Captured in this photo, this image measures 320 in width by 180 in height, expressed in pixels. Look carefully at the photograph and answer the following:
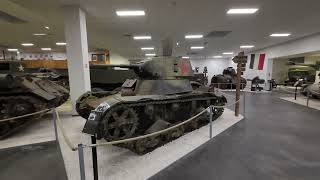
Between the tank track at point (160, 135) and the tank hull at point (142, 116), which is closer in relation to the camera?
the tank hull at point (142, 116)

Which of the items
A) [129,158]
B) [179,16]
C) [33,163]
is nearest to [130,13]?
[179,16]

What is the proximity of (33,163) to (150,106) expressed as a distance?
8.55 ft

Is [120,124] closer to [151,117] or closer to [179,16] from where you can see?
[151,117]

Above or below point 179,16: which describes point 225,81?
below

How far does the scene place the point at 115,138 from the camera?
4.18 meters

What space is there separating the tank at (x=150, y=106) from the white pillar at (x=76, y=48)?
44.0 inches

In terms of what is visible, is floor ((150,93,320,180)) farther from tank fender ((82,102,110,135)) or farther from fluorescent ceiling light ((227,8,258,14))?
fluorescent ceiling light ((227,8,258,14))

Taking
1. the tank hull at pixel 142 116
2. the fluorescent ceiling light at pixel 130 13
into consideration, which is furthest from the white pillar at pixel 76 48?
the tank hull at pixel 142 116

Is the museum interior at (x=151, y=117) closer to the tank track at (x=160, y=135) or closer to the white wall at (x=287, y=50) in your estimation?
the tank track at (x=160, y=135)

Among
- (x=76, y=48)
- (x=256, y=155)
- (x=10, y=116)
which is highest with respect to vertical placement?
(x=76, y=48)

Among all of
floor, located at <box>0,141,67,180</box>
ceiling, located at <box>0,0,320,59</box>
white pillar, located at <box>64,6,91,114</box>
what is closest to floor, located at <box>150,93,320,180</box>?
floor, located at <box>0,141,67,180</box>

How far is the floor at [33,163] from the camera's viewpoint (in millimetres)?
3473

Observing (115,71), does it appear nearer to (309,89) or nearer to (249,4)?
(249,4)

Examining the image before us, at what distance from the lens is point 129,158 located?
400cm
